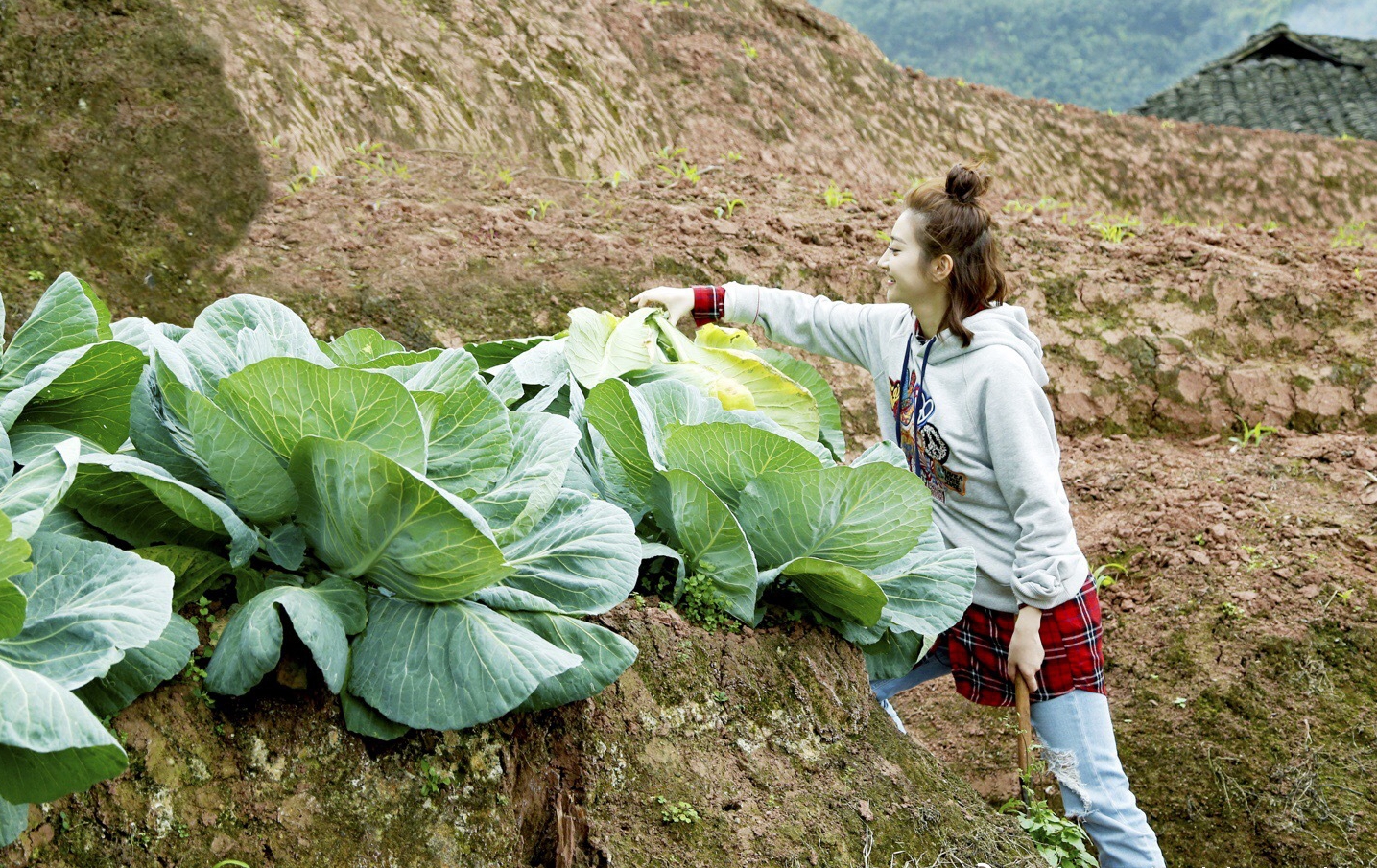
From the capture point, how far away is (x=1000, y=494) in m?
2.14

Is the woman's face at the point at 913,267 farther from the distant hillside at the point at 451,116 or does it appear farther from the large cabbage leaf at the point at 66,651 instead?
the distant hillside at the point at 451,116

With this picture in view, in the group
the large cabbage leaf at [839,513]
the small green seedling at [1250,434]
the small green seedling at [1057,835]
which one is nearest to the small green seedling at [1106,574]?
the small green seedling at [1250,434]

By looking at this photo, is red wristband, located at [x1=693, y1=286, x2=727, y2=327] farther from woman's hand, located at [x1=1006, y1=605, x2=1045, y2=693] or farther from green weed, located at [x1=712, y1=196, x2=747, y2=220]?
green weed, located at [x1=712, y1=196, x2=747, y2=220]

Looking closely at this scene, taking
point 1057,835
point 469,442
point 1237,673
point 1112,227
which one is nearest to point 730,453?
point 469,442

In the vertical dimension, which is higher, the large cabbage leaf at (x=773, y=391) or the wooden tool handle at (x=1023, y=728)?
the large cabbage leaf at (x=773, y=391)

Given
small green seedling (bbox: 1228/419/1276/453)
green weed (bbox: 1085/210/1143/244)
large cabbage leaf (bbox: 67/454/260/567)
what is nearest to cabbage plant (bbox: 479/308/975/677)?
large cabbage leaf (bbox: 67/454/260/567)

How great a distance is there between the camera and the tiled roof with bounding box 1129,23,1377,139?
16234 mm

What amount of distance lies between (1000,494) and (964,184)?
660 mm

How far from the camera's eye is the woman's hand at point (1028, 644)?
6.72ft

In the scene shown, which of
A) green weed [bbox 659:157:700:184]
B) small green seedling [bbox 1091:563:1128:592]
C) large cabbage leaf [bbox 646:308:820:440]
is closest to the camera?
large cabbage leaf [bbox 646:308:820:440]

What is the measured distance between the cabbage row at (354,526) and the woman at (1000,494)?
347 millimetres

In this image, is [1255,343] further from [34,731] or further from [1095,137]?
[1095,137]

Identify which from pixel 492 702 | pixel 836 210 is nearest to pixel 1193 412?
pixel 836 210

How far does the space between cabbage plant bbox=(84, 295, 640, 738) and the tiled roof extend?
17651 mm
